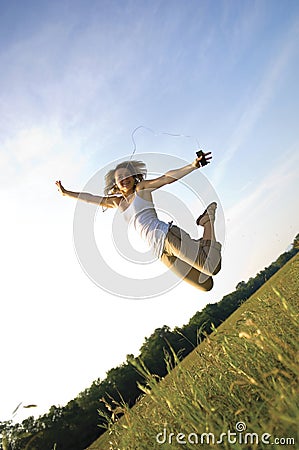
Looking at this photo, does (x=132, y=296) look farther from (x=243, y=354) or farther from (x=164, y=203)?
(x=243, y=354)

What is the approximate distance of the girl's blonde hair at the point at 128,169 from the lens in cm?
639

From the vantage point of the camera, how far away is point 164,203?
729cm

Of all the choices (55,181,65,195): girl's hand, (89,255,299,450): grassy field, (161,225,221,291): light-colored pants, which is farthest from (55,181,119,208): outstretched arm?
(89,255,299,450): grassy field

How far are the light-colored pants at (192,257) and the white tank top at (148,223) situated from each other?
89 mm

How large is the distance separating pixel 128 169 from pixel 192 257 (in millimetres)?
1794

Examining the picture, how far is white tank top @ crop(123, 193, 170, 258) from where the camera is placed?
540 centimetres

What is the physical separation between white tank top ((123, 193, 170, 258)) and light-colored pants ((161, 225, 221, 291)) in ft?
0.29

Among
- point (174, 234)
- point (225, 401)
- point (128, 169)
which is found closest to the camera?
point (225, 401)

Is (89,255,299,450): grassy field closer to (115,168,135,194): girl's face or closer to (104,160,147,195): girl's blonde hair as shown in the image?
(115,168,135,194): girl's face

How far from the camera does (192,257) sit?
5414 mm
